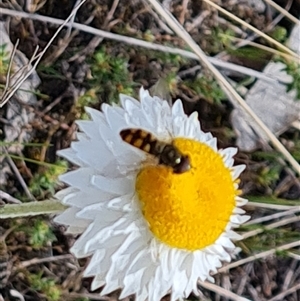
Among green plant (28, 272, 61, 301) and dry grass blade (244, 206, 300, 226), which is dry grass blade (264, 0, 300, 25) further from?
green plant (28, 272, 61, 301)

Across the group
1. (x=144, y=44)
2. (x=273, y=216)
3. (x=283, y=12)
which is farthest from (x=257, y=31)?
(x=273, y=216)

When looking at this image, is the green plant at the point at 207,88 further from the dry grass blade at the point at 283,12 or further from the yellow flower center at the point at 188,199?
the yellow flower center at the point at 188,199

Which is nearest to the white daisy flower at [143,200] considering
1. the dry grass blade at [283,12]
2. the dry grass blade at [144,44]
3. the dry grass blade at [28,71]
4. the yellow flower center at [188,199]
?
the yellow flower center at [188,199]

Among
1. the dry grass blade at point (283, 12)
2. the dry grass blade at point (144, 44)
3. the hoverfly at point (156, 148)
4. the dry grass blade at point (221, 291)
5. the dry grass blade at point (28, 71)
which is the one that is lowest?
the dry grass blade at point (221, 291)

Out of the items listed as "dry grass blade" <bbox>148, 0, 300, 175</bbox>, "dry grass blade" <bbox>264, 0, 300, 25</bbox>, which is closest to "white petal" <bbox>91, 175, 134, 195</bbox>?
"dry grass blade" <bbox>148, 0, 300, 175</bbox>

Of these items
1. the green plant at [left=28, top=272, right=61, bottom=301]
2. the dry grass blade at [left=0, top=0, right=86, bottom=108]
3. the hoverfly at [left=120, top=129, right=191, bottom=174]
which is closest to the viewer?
the hoverfly at [left=120, top=129, right=191, bottom=174]

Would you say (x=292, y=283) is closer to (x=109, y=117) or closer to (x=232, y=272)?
(x=232, y=272)

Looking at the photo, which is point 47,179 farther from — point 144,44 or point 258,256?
point 258,256
